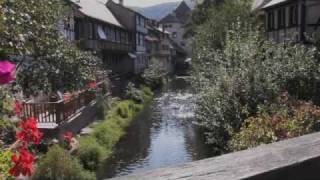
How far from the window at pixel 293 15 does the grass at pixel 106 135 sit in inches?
422

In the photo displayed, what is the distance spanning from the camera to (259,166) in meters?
2.24

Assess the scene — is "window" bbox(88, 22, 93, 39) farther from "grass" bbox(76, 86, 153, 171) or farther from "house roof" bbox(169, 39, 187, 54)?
"house roof" bbox(169, 39, 187, 54)

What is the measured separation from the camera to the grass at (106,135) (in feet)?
65.4

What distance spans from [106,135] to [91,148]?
4.50 meters

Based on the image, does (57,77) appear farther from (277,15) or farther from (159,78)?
(159,78)

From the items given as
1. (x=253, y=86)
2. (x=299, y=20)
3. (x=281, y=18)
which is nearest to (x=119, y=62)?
(x=281, y=18)

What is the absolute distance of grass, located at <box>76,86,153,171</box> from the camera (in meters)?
19.9

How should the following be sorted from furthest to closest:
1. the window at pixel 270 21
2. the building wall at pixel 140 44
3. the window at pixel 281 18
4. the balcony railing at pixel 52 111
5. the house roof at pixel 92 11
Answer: the building wall at pixel 140 44 → the house roof at pixel 92 11 → the window at pixel 270 21 → the window at pixel 281 18 → the balcony railing at pixel 52 111

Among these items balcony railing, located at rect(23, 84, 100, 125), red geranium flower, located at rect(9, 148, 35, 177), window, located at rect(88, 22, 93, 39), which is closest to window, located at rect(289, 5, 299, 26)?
balcony railing, located at rect(23, 84, 100, 125)

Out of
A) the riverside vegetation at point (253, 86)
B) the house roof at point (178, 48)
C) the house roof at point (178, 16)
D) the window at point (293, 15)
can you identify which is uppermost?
the house roof at point (178, 16)

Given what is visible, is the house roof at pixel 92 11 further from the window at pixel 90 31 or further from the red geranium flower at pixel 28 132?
the red geranium flower at pixel 28 132

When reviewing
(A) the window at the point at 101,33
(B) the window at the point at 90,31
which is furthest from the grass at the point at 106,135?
(A) the window at the point at 101,33

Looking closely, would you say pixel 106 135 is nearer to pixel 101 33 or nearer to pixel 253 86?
pixel 253 86

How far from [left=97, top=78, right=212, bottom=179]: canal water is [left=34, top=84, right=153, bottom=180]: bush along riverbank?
1.43ft
